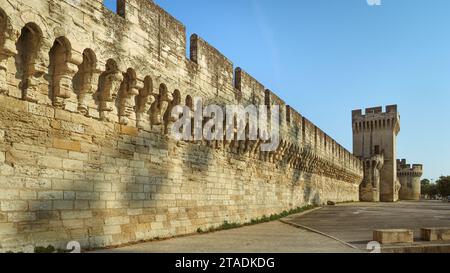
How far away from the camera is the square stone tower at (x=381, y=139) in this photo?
4650cm

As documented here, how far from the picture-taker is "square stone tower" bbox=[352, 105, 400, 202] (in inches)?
1831

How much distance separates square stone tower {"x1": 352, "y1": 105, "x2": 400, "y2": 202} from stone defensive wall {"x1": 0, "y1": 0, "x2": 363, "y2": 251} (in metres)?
37.9

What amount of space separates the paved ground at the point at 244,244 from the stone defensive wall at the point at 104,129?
0.57 meters

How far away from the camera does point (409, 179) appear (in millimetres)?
58344

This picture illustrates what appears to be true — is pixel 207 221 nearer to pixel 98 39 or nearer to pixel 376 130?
pixel 98 39

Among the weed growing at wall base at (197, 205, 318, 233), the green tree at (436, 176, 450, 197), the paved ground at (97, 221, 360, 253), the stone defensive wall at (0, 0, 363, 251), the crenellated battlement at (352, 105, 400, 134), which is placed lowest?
the green tree at (436, 176, 450, 197)

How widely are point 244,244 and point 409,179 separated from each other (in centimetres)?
5586

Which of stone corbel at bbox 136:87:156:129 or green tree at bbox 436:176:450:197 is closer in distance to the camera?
stone corbel at bbox 136:87:156:129

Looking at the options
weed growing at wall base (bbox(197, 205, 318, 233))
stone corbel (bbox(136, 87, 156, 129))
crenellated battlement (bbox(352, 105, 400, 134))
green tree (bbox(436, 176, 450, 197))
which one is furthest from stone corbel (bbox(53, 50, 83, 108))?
green tree (bbox(436, 176, 450, 197))

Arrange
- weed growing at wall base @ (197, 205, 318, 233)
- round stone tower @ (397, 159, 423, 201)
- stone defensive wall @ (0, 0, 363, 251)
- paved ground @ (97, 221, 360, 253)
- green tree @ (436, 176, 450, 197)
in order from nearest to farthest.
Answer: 1. stone defensive wall @ (0, 0, 363, 251)
2. paved ground @ (97, 221, 360, 253)
3. weed growing at wall base @ (197, 205, 318, 233)
4. round stone tower @ (397, 159, 423, 201)
5. green tree @ (436, 176, 450, 197)

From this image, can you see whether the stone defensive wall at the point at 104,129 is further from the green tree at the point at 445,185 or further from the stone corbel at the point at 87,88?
the green tree at the point at 445,185

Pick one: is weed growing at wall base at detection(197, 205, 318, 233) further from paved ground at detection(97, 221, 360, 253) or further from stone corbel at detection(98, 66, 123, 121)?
stone corbel at detection(98, 66, 123, 121)

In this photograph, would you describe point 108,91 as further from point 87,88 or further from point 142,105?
point 142,105
